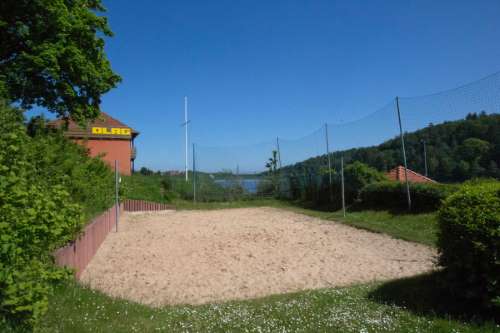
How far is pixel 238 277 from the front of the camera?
18.8ft

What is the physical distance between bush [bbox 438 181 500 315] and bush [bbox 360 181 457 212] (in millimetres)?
5337

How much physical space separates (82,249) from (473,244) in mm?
5240

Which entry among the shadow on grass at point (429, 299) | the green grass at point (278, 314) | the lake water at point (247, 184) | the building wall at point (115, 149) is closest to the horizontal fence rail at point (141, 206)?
the lake water at point (247, 184)

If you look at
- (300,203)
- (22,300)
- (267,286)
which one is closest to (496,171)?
(267,286)

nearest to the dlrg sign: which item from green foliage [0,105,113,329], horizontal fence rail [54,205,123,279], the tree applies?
the tree

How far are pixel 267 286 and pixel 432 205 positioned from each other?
6.96 meters

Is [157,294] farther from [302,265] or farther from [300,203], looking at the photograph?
[300,203]

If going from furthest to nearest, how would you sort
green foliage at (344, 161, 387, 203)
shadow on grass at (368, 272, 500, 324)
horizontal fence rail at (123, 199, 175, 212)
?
horizontal fence rail at (123, 199, 175, 212) → green foliage at (344, 161, 387, 203) → shadow on grass at (368, 272, 500, 324)

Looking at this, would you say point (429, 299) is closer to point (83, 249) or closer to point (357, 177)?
point (83, 249)

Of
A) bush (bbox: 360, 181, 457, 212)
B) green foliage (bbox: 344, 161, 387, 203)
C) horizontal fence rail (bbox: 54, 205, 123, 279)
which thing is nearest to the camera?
horizontal fence rail (bbox: 54, 205, 123, 279)

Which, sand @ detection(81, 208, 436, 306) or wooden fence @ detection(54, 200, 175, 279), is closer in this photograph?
wooden fence @ detection(54, 200, 175, 279)

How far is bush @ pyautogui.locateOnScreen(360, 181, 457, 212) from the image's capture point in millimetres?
10133

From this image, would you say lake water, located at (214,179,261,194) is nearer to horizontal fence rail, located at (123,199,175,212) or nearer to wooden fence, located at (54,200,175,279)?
horizontal fence rail, located at (123,199,175,212)

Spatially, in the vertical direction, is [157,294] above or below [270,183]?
below
